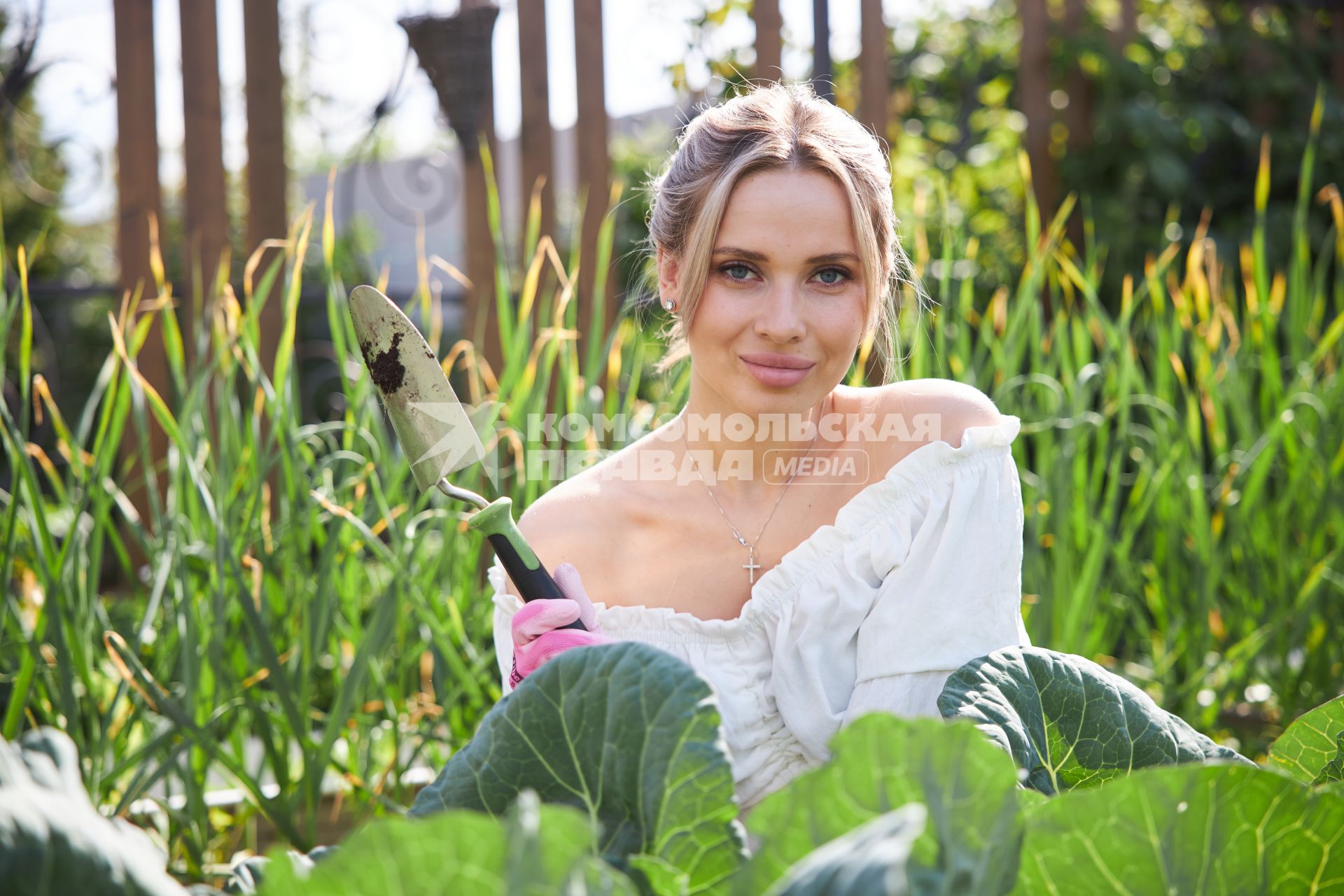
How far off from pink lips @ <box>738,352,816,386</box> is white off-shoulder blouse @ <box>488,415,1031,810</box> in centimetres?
16

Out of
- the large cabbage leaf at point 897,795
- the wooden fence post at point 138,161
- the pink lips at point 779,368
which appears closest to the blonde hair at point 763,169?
the pink lips at point 779,368

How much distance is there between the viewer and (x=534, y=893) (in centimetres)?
30

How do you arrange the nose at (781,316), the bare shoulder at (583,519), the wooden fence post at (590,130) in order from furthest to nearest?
the wooden fence post at (590,130), the bare shoulder at (583,519), the nose at (781,316)

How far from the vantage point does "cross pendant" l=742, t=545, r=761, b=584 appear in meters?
1.38

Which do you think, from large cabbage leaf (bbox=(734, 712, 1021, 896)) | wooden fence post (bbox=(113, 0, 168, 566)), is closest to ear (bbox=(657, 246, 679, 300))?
large cabbage leaf (bbox=(734, 712, 1021, 896))

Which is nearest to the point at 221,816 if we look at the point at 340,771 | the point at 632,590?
the point at 340,771

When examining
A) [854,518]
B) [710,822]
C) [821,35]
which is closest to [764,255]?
[854,518]

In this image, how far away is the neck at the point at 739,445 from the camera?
1.42m

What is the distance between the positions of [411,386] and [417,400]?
0.01 meters

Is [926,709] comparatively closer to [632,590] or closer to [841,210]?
[632,590]

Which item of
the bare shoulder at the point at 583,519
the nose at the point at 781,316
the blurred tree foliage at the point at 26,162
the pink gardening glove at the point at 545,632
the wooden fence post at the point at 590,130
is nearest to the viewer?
the pink gardening glove at the point at 545,632

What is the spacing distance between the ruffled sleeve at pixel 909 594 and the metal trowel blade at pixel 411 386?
1.59 feet

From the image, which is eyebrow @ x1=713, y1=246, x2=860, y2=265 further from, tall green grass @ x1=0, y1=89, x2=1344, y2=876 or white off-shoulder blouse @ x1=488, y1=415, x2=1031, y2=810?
tall green grass @ x1=0, y1=89, x2=1344, y2=876

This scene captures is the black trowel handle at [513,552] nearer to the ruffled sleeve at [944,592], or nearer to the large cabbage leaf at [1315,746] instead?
the ruffled sleeve at [944,592]
